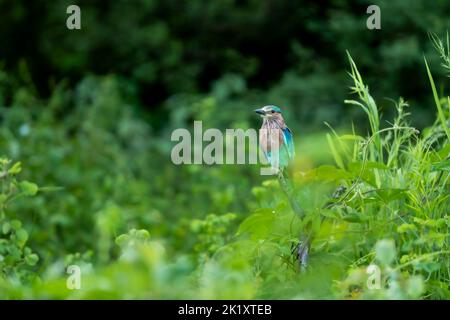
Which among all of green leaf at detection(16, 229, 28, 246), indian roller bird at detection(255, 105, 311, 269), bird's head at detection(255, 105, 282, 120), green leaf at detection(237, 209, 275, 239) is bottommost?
green leaf at detection(237, 209, 275, 239)

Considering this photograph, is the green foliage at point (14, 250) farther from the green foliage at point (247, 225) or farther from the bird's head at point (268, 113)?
the bird's head at point (268, 113)

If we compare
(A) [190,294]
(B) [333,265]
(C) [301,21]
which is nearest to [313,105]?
(C) [301,21]

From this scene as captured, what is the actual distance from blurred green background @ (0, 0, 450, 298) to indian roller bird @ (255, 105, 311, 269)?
295 centimetres

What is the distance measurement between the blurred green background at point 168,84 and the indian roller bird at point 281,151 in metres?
2.95

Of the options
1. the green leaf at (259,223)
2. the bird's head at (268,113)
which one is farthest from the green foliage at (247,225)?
the bird's head at (268,113)

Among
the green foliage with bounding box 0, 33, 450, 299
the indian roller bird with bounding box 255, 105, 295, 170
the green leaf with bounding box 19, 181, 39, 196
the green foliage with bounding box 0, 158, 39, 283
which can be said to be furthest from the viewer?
the green leaf with bounding box 19, 181, 39, 196

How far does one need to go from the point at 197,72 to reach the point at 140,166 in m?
1.95

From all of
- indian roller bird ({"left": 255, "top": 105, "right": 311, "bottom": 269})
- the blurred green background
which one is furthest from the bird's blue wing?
the blurred green background

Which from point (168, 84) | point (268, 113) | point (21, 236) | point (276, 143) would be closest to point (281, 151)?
point (276, 143)

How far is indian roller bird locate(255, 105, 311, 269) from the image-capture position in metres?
2.73

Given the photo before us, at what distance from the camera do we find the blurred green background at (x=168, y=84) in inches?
247

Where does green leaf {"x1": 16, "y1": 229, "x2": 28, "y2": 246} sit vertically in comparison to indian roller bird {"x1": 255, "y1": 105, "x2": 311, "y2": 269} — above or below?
below

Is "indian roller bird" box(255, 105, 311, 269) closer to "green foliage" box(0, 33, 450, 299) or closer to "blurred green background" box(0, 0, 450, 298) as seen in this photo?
"green foliage" box(0, 33, 450, 299)
